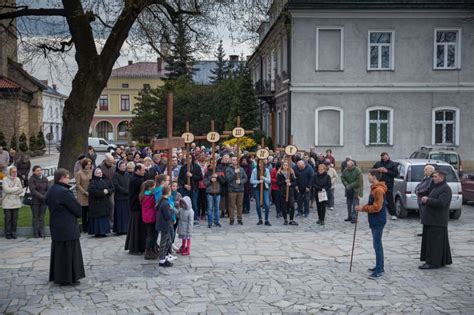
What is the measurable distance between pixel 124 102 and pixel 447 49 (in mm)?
69025

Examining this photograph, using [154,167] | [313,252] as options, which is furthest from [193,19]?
[313,252]

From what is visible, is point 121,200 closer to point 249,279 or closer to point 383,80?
point 249,279

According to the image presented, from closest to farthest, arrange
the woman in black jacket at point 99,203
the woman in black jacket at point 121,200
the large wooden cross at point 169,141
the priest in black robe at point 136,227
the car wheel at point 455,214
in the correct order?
the priest in black robe at point 136,227 → the large wooden cross at point 169,141 → the woman in black jacket at point 99,203 → the woman in black jacket at point 121,200 → the car wheel at point 455,214

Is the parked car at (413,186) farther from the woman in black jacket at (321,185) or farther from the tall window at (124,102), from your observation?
the tall window at (124,102)

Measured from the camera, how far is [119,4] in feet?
65.2

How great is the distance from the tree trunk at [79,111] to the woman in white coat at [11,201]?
575 centimetres

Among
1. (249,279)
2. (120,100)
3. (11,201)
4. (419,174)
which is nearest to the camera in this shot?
(249,279)

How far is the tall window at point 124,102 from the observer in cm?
9425

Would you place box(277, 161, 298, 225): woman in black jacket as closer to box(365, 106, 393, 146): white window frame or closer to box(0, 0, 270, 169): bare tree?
box(0, 0, 270, 169): bare tree

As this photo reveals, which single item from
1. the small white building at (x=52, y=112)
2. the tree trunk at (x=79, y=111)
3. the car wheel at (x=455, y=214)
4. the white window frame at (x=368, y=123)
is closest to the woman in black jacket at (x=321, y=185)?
the car wheel at (x=455, y=214)

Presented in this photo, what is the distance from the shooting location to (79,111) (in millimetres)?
19812

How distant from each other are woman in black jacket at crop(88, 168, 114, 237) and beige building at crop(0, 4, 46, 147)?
101 feet

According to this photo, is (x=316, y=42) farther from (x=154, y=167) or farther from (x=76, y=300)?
(x=76, y=300)

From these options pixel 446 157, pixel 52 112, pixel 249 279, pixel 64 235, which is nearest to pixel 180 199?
pixel 249 279
